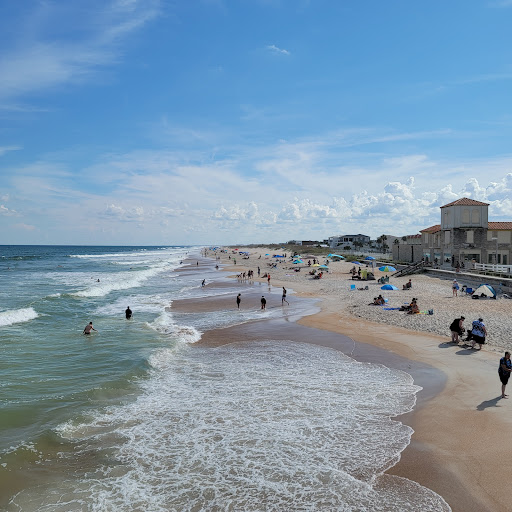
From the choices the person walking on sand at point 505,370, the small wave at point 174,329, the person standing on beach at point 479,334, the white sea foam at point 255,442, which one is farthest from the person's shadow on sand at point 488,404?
the small wave at point 174,329

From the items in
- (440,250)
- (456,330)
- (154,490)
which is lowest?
(154,490)

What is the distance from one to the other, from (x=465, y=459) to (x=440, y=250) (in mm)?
39328

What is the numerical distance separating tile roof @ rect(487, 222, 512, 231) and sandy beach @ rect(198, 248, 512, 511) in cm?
1357

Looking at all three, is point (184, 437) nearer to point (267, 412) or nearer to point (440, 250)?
point (267, 412)

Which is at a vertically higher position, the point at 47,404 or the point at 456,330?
the point at 456,330

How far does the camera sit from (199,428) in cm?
1028

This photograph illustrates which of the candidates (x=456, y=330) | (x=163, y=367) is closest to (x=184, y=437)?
(x=163, y=367)

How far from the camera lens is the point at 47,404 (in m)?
12.0

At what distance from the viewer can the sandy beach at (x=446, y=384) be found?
7.87m

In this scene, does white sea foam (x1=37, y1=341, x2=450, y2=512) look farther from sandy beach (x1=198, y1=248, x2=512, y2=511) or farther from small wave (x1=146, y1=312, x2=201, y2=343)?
small wave (x1=146, y1=312, x2=201, y2=343)

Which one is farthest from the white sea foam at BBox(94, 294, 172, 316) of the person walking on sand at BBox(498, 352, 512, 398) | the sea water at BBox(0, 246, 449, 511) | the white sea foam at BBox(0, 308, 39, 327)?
the person walking on sand at BBox(498, 352, 512, 398)

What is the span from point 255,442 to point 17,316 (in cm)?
2288

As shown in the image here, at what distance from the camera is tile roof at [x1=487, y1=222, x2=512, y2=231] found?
4022 cm

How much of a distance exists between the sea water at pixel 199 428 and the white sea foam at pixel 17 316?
19.9 ft
